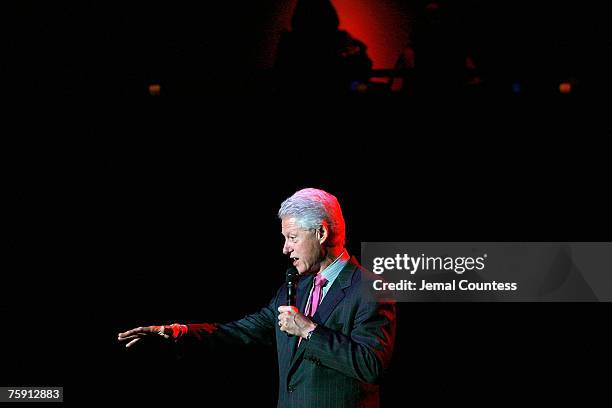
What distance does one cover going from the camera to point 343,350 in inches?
102

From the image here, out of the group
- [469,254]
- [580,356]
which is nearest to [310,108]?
[469,254]

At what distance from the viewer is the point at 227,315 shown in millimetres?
4480

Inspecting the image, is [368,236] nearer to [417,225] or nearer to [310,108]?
[417,225]

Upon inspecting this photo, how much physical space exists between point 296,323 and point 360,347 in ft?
0.87

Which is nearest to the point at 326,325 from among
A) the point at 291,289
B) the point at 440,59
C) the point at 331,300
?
the point at 331,300

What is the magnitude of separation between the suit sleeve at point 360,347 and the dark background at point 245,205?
181 cm

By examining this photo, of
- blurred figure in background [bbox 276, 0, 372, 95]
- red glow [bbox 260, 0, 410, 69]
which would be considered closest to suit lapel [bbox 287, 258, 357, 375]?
blurred figure in background [bbox 276, 0, 372, 95]

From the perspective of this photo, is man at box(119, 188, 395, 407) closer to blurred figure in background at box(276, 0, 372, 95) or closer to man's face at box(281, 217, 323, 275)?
man's face at box(281, 217, 323, 275)

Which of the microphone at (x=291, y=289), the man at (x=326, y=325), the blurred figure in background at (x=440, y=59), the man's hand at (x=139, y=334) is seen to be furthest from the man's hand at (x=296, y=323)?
the blurred figure in background at (x=440, y=59)

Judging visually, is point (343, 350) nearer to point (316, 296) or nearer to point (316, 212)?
point (316, 296)

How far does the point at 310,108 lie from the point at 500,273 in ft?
5.50

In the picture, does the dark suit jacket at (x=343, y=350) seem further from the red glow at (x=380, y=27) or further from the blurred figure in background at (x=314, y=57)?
the red glow at (x=380, y=27)

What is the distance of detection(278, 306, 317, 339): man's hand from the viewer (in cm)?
263

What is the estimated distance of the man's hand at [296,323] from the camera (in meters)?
2.63
